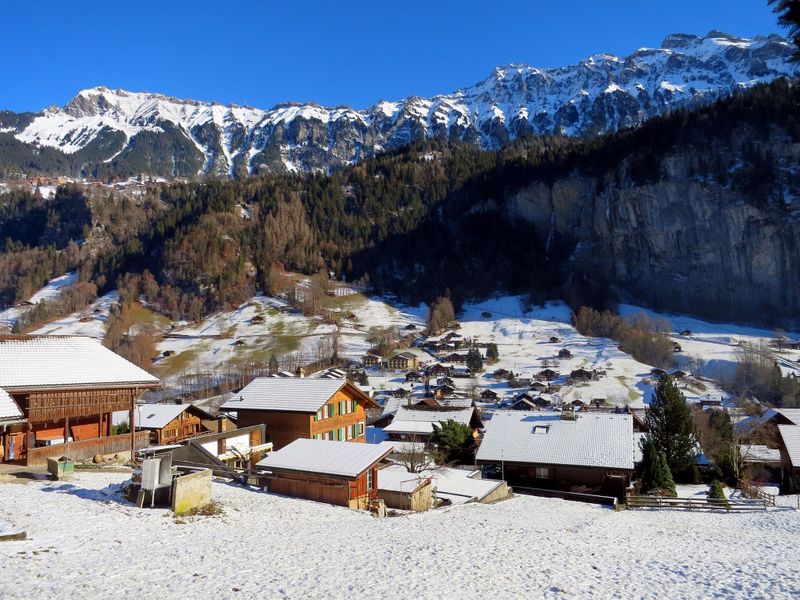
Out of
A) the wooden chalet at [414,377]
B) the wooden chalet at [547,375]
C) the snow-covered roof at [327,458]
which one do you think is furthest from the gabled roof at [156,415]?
the wooden chalet at [547,375]

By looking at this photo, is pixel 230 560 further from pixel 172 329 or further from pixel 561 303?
pixel 561 303

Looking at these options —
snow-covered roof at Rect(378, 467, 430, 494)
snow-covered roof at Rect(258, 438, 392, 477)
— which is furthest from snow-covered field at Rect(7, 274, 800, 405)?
snow-covered roof at Rect(258, 438, 392, 477)

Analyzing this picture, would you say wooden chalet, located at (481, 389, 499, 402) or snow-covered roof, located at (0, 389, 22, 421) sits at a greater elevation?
snow-covered roof, located at (0, 389, 22, 421)

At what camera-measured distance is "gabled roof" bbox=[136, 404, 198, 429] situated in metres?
36.6

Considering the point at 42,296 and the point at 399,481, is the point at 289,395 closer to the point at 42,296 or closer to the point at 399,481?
the point at 399,481

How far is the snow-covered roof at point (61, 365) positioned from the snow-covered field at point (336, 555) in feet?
15.3

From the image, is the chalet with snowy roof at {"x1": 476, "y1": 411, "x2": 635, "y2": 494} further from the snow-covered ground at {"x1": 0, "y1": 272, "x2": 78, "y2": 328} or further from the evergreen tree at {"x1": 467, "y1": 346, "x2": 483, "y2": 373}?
the snow-covered ground at {"x1": 0, "y1": 272, "x2": 78, "y2": 328}

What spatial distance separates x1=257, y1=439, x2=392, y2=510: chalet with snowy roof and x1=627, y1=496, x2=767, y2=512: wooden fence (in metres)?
13.5

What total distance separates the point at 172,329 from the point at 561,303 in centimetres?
10210

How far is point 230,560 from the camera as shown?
1043 centimetres

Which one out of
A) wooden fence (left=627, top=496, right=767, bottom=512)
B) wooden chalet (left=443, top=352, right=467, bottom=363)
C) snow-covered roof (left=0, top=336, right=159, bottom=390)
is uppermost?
snow-covered roof (left=0, top=336, right=159, bottom=390)

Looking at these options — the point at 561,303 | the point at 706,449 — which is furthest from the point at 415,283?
the point at 706,449

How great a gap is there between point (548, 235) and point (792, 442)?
155106 mm

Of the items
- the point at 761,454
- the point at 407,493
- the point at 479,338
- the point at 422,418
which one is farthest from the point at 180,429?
the point at 479,338
